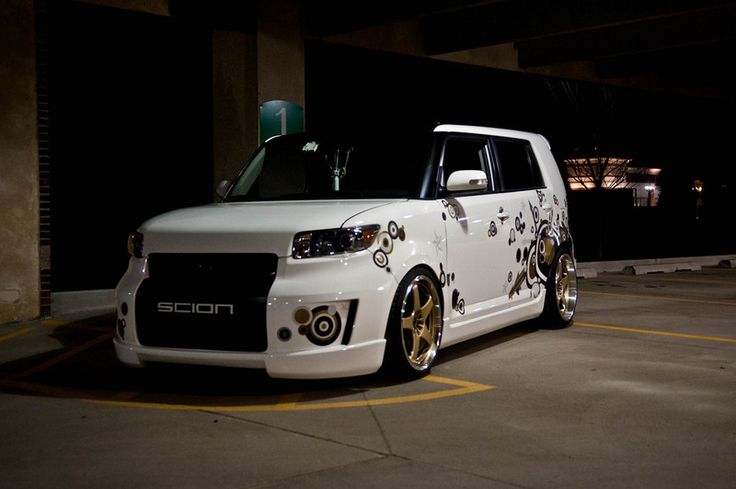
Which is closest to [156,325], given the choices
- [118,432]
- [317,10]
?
[118,432]

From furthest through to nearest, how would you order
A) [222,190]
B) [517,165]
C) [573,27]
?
[573,27]
[517,165]
[222,190]

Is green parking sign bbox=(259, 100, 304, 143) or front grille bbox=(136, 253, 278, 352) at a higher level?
green parking sign bbox=(259, 100, 304, 143)

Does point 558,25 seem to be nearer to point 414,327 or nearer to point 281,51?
point 281,51

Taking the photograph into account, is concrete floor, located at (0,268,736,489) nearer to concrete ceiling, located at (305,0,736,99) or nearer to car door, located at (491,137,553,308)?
car door, located at (491,137,553,308)

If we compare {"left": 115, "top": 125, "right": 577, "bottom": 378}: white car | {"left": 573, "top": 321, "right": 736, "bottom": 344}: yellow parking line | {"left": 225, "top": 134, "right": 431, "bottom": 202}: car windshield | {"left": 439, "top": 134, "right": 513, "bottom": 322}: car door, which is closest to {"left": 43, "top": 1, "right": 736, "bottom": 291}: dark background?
{"left": 225, "top": 134, "right": 431, "bottom": 202}: car windshield

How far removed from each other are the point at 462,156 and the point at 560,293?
2.21 m

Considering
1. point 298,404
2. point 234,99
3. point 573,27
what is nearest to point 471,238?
point 298,404

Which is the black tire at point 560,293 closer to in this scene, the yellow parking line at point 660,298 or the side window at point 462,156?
the side window at point 462,156

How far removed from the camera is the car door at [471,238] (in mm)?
6715

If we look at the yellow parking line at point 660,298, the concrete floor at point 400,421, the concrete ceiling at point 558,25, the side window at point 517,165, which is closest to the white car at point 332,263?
the side window at point 517,165

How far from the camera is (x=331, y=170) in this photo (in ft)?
23.4

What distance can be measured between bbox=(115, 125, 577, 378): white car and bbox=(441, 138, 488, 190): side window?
0.05 feet

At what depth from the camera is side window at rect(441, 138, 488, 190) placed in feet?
22.9

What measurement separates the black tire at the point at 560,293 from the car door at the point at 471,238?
1140 mm
